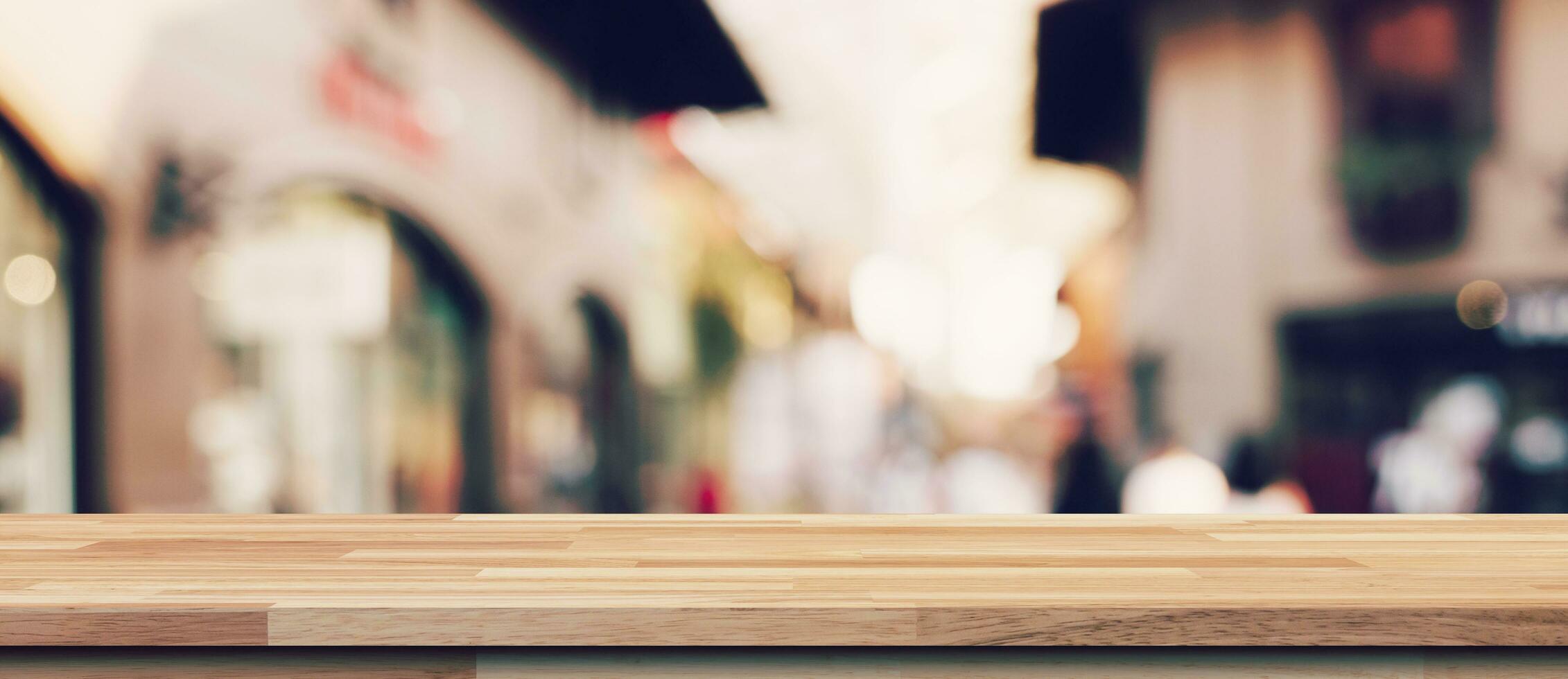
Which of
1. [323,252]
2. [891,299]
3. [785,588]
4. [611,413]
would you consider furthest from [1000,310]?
[785,588]

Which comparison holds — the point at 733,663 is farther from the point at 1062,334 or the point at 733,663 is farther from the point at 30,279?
the point at 1062,334

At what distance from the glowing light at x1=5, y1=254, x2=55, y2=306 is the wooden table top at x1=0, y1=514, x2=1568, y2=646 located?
360cm

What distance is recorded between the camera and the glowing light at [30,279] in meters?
4.05

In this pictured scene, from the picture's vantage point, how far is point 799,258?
28.1ft

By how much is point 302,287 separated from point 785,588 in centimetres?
496

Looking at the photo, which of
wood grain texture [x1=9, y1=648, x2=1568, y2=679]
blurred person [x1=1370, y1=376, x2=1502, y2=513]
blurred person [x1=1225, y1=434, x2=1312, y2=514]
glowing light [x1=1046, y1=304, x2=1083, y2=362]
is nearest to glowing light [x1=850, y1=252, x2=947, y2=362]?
glowing light [x1=1046, y1=304, x2=1083, y2=362]

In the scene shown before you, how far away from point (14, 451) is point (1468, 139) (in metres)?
7.98

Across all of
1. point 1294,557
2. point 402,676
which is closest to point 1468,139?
point 1294,557

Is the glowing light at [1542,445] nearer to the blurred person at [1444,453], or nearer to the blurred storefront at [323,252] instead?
the blurred person at [1444,453]

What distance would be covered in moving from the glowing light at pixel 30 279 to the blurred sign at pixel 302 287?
688 mm

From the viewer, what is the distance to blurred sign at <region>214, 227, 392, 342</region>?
4.91m

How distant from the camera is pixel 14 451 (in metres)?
4.07

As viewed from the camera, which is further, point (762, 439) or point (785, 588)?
point (762, 439)

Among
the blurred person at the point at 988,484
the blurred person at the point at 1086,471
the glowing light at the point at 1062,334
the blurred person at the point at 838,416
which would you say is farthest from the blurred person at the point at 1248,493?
the blurred person at the point at 838,416
